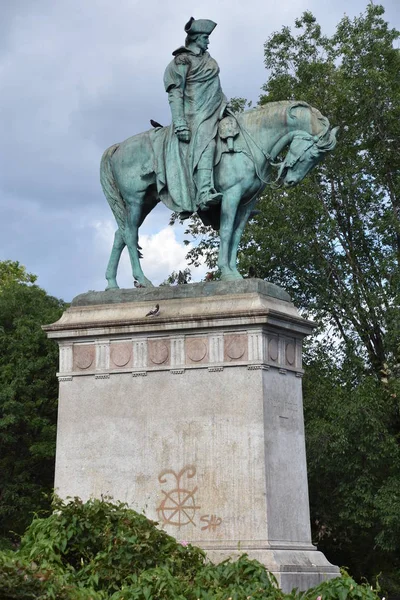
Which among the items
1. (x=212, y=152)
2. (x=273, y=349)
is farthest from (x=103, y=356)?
(x=212, y=152)

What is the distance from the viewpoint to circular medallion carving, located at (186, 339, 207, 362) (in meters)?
13.6

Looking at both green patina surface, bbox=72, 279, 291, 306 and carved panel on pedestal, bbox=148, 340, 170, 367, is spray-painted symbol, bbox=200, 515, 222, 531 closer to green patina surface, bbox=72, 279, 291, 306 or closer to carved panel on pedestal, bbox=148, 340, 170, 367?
carved panel on pedestal, bbox=148, 340, 170, 367

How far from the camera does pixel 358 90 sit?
1247 inches

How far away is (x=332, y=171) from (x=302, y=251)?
293cm

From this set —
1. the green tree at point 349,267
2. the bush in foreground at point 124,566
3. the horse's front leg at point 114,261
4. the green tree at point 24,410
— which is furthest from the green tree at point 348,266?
the bush in foreground at point 124,566

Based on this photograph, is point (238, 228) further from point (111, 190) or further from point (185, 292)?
point (111, 190)

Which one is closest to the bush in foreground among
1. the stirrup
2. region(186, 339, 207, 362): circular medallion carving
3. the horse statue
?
region(186, 339, 207, 362): circular medallion carving

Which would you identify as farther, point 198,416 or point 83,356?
point 83,356

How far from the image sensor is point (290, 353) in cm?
1403

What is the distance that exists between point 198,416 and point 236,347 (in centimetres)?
95

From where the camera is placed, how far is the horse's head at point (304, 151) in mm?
14366

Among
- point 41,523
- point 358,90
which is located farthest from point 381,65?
point 41,523

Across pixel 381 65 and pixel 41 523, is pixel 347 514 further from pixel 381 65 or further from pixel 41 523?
pixel 41 523

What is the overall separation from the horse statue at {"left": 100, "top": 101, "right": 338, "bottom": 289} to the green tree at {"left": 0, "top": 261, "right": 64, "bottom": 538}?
17.3 meters
